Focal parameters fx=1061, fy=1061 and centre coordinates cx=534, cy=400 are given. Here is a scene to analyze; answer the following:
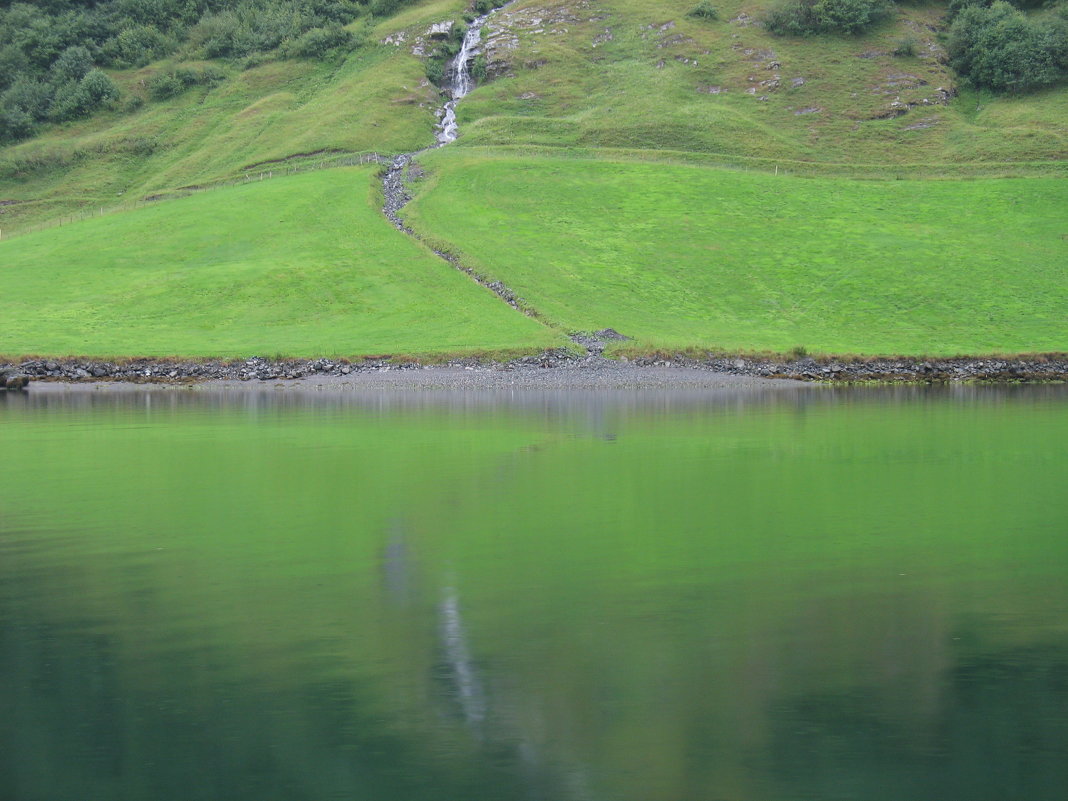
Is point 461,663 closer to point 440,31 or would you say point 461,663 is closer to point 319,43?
point 440,31

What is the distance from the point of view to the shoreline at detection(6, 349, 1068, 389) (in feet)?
186

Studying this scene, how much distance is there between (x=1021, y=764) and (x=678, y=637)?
4268 millimetres

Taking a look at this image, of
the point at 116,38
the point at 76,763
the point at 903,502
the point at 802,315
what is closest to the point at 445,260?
the point at 802,315

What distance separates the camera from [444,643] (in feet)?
42.5

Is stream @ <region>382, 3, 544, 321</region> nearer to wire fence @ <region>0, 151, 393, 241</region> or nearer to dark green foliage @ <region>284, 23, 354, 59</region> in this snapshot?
wire fence @ <region>0, 151, 393, 241</region>

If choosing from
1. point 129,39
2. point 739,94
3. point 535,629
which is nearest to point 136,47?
point 129,39

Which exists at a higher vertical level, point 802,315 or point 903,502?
point 802,315

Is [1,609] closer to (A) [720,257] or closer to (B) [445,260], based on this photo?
(B) [445,260]

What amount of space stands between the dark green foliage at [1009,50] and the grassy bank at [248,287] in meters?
71.2

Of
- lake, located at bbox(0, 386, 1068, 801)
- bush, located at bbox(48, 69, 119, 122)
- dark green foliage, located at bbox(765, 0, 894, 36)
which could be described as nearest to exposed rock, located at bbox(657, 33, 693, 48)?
dark green foliage, located at bbox(765, 0, 894, 36)

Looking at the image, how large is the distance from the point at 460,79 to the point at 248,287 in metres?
65.1

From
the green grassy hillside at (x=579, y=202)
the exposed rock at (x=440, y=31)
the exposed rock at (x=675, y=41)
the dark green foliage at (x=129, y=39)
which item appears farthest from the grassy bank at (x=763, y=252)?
the dark green foliage at (x=129, y=39)

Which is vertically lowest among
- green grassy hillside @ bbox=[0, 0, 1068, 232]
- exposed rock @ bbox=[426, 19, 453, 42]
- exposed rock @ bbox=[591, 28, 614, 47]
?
green grassy hillside @ bbox=[0, 0, 1068, 232]

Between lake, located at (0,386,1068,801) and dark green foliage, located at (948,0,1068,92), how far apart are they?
102208 mm
